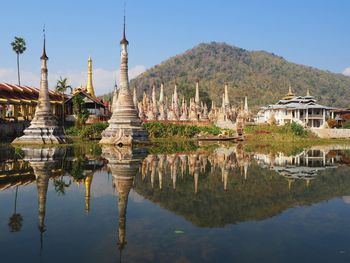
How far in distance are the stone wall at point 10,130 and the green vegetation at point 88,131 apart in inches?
224

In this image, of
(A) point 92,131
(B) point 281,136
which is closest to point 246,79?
(B) point 281,136

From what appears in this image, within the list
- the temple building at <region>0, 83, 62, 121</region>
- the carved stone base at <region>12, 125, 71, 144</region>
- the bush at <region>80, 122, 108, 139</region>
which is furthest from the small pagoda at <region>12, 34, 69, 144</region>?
the temple building at <region>0, 83, 62, 121</region>

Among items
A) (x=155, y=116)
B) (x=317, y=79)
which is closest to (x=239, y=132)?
(x=155, y=116)

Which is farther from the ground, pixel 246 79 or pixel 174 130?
pixel 246 79

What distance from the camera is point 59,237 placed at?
864cm

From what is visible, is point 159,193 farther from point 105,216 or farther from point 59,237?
point 59,237

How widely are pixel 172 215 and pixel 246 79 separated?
138 m

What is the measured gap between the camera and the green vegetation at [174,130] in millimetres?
50031

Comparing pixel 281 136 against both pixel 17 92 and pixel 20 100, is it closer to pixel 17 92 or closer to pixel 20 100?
pixel 20 100

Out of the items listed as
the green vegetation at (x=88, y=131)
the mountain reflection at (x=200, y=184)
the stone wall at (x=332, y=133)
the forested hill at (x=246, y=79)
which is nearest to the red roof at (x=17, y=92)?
the green vegetation at (x=88, y=131)

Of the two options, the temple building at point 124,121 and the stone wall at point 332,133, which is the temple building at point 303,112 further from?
the temple building at point 124,121

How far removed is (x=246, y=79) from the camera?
144 m

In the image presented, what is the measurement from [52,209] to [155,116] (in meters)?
49.6

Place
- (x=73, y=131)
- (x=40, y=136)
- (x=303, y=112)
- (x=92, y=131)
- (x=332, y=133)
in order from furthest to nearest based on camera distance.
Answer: (x=303, y=112), (x=332, y=133), (x=73, y=131), (x=92, y=131), (x=40, y=136)
